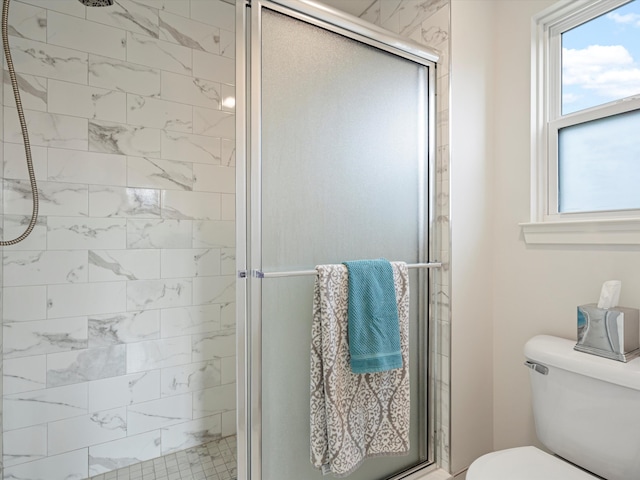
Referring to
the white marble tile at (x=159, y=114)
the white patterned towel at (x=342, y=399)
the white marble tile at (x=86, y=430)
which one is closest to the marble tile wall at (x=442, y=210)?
the white patterned towel at (x=342, y=399)

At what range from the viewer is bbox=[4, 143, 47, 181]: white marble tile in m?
1.47

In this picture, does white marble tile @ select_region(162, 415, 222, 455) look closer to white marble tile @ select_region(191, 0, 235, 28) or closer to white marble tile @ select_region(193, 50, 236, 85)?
white marble tile @ select_region(193, 50, 236, 85)

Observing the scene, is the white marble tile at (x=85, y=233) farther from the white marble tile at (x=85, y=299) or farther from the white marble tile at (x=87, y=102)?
the white marble tile at (x=87, y=102)

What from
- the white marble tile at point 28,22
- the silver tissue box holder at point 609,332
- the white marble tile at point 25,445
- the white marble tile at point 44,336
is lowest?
the white marble tile at point 25,445

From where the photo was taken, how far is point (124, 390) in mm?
1697

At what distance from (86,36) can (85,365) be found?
1.54 metres

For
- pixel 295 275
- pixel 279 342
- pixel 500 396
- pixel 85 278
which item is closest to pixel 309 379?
pixel 279 342

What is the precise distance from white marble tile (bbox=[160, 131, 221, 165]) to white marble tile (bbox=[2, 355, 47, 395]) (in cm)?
111

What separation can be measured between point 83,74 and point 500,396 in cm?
241

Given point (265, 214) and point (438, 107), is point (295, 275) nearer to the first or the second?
point (265, 214)

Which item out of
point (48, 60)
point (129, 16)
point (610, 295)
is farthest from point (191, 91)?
point (610, 295)

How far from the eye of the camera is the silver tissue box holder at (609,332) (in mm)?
1046

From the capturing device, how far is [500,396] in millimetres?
1526

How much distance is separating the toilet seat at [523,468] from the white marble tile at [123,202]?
1728 millimetres
